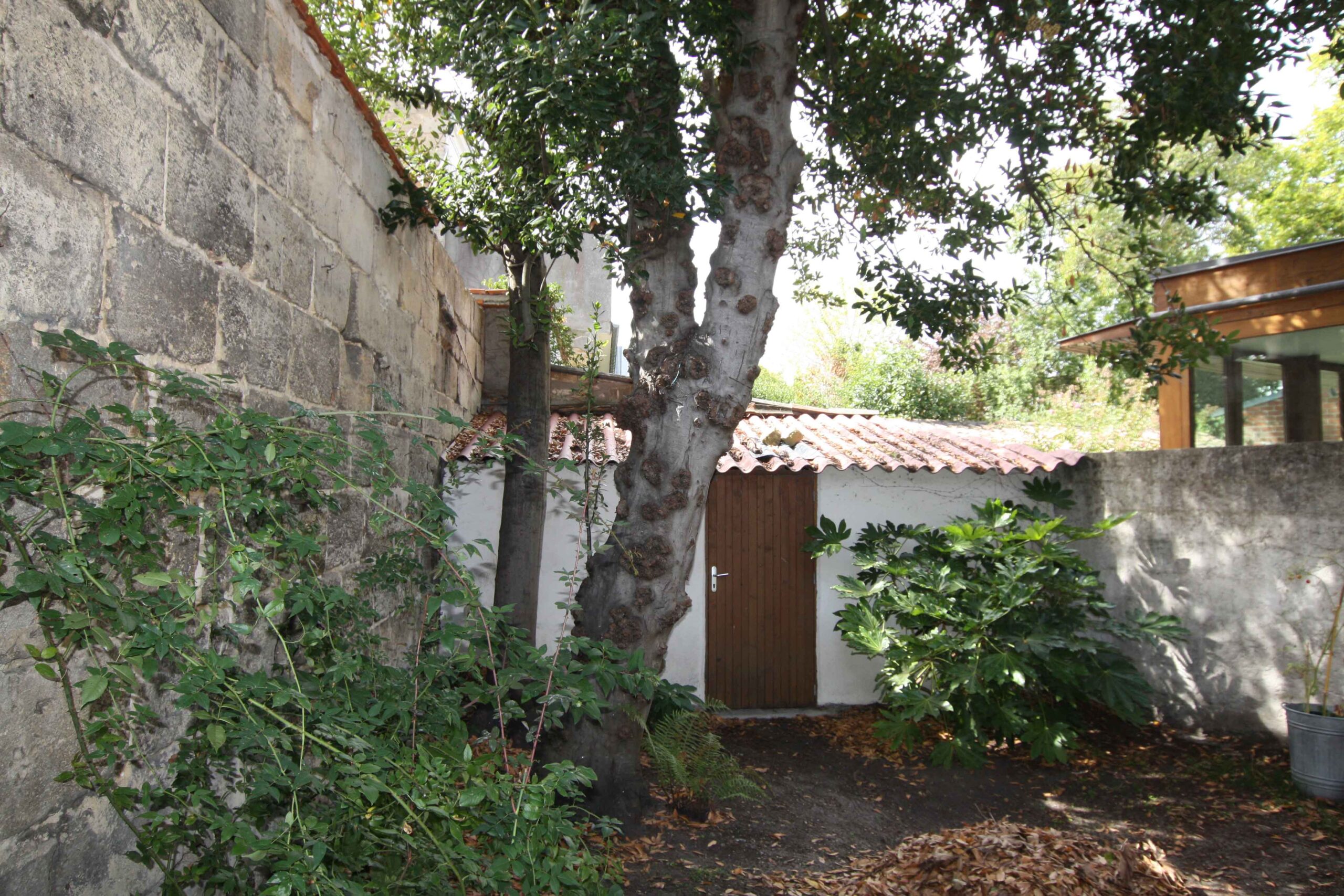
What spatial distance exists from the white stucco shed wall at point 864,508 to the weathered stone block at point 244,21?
567 cm

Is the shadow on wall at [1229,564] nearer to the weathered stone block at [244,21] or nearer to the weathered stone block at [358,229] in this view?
the weathered stone block at [358,229]

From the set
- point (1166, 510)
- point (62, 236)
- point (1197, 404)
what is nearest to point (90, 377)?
point (62, 236)

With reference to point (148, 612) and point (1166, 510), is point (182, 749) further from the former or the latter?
point (1166, 510)

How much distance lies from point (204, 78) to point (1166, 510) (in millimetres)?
6622

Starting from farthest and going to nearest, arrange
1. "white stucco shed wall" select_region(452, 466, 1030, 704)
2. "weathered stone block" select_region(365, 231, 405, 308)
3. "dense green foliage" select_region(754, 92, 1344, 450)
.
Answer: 1. "dense green foliage" select_region(754, 92, 1344, 450)
2. "white stucco shed wall" select_region(452, 466, 1030, 704)
3. "weathered stone block" select_region(365, 231, 405, 308)

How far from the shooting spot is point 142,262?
1.85 m

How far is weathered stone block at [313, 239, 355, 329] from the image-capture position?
292 centimetres

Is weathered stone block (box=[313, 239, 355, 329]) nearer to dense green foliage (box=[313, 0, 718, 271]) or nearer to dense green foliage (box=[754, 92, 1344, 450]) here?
dense green foliage (box=[313, 0, 718, 271])

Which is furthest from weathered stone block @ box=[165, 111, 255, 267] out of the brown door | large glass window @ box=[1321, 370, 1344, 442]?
large glass window @ box=[1321, 370, 1344, 442]

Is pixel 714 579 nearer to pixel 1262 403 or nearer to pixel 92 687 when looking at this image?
pixel 1262 403

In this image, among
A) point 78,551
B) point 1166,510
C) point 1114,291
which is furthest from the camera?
point 1114,291

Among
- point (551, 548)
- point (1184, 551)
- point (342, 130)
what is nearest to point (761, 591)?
point (551, 548)

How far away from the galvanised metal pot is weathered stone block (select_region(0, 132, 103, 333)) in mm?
6151

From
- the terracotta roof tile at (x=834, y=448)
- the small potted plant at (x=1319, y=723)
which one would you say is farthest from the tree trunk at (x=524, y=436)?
the small potted plant at (x=1319, y=723)
